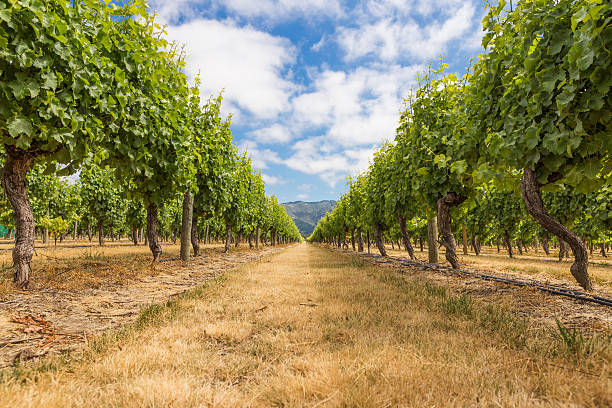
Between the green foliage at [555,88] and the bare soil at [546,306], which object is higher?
the green foliage at [555,88]

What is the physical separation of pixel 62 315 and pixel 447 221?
37.3ft

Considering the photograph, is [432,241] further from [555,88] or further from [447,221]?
[555,88]

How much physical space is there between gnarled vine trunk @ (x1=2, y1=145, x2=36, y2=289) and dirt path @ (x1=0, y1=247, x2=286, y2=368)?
0.52 m

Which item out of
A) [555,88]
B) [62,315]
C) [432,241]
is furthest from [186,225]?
[555,88]

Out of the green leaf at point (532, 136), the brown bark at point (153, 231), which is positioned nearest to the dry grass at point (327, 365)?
the green leaf at point (532, 136)

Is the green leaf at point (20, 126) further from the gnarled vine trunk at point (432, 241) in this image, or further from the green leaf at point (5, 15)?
the gnarled vine trunk at point (432, 241)

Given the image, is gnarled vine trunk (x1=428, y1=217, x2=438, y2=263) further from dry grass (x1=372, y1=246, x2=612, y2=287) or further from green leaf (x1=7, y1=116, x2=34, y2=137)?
green leaf (x1=7, y1=116, x2=34, y2=137)

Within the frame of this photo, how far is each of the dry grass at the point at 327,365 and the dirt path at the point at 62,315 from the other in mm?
587

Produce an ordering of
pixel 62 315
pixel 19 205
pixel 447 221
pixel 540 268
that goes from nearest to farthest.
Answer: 1. pixel 62 315
2. pixel 19 205
3. pixel 447 221
4. pixel 540 268

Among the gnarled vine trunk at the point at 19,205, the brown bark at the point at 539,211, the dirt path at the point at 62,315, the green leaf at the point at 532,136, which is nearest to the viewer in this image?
the dirt path at the point at 62,315

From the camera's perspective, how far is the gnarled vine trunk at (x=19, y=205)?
5367mm

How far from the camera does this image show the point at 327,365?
2576 millimetres

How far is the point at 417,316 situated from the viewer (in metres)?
4.15

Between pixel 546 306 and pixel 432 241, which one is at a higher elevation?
pixel 432 241
